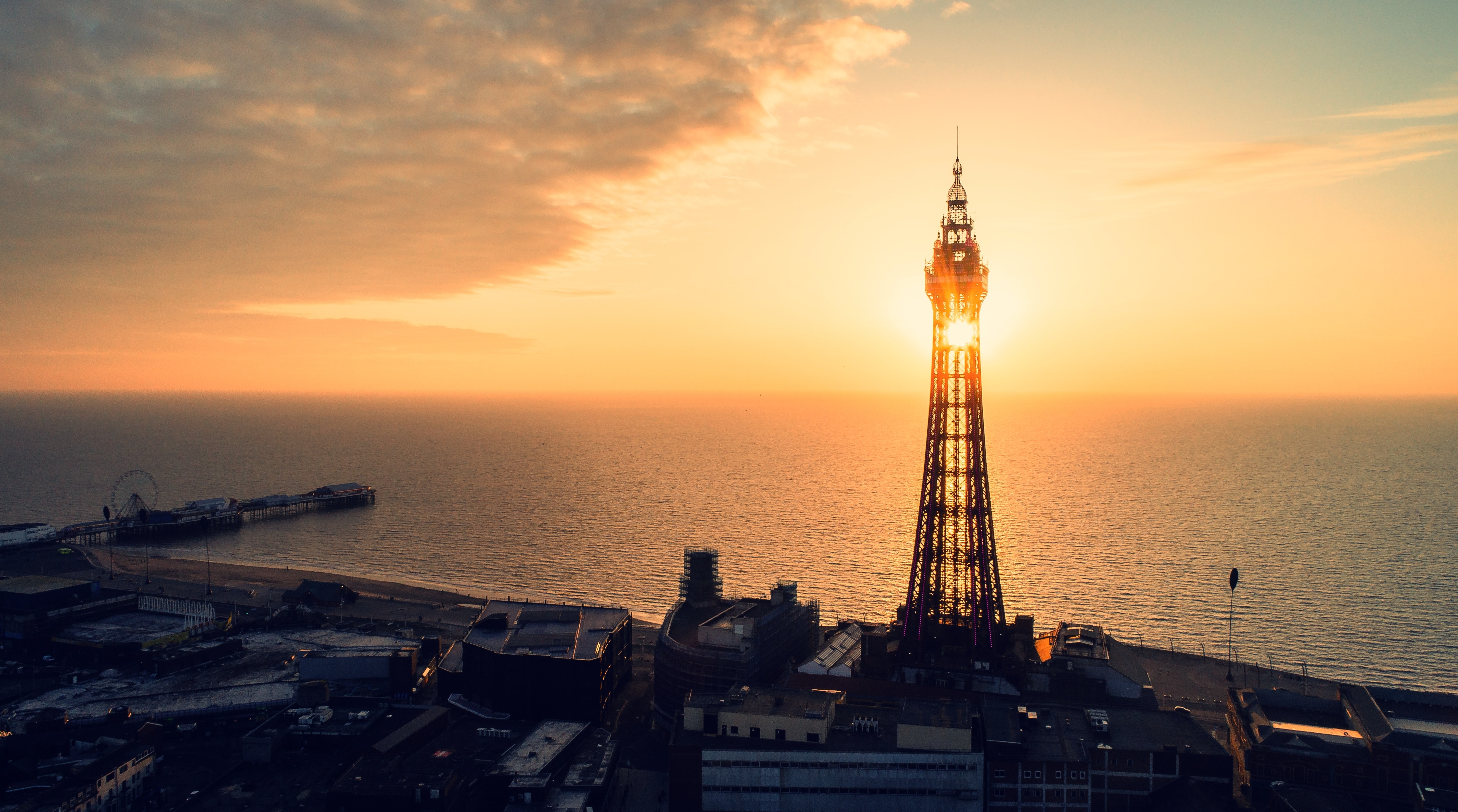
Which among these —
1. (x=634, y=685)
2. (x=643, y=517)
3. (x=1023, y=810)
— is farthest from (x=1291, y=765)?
(x=643, y=517)

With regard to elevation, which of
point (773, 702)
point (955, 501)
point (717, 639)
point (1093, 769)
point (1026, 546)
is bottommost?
point (1093, 769)

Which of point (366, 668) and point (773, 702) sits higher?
point (773, 702)

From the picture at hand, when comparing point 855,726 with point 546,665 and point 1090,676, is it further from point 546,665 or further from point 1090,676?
point 546,665

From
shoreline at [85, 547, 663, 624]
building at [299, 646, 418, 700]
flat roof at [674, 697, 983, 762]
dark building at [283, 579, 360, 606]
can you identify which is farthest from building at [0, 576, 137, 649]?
flat roof at [674, 697, 983, 762]

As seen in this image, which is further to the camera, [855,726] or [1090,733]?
[1090,733]

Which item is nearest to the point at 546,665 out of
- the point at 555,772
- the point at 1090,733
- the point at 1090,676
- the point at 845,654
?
the point at 555,772

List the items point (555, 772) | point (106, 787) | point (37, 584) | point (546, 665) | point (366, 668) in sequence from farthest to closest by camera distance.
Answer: point (37, 584) < point (366, 668) < point (546, 665) < point (555, 772) < point (106, 787)

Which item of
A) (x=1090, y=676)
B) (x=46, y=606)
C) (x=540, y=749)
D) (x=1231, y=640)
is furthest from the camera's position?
(x=1231, y=640)
